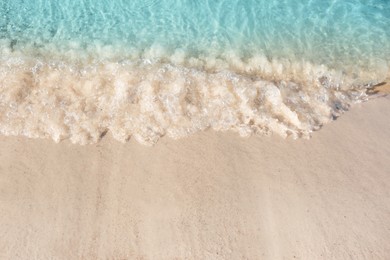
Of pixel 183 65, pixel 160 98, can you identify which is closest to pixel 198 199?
pixel 160 98

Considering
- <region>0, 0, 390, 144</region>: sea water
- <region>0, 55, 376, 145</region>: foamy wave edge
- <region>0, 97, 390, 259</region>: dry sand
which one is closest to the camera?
<region>0, 97, 390, 259</region>: dry sand

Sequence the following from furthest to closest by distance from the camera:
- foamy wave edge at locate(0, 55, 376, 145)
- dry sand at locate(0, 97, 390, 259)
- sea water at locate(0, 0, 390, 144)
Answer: sea water at locate(0, 0, 390, 144), foamy wave edge at locate(0, 55, 376, 145), dry sand at locate(0, 97, 390, 259)

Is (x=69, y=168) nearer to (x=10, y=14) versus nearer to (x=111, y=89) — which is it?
(x=111, y=89)

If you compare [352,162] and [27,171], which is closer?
[27,171]

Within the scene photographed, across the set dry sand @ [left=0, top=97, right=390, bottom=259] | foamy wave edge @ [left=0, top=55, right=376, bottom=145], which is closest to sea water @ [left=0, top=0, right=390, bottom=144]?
foamy wave edge @ [left=0, top=55, right=376, bottom=145]

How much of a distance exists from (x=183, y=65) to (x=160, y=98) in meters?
0.94

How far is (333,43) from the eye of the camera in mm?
6188

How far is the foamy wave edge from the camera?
4516 mm

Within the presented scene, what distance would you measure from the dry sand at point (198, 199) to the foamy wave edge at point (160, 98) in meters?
0.21

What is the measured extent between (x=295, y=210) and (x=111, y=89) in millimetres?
2580

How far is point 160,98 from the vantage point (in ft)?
15.9

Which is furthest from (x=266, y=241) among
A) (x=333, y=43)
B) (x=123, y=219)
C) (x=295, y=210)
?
(x=333, y=43)

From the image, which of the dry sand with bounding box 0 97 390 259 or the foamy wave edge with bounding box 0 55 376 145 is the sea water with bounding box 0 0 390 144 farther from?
the dry sand with bounding box 0 97 390 259

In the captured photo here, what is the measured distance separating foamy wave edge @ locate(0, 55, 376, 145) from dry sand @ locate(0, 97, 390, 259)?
0.68ft
